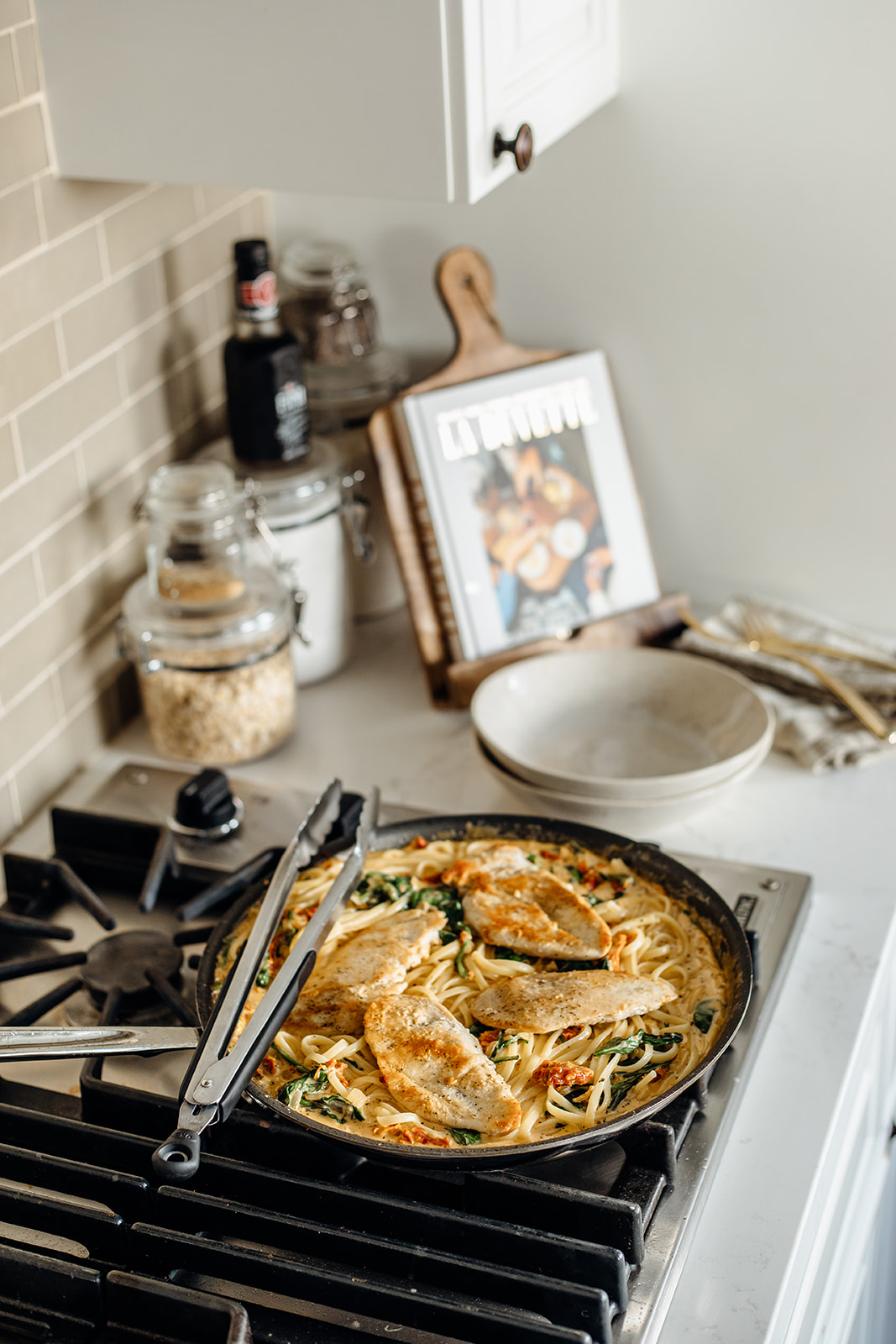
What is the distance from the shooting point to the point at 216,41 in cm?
107

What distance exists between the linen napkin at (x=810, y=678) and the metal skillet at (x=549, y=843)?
1.14ft

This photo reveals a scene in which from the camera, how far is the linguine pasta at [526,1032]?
0.83 m

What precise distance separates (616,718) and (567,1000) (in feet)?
1.64

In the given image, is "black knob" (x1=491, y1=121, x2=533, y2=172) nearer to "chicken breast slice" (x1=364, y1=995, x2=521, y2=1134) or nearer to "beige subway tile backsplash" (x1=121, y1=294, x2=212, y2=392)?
"beige subway tile backsplash" (x1=121, y1=294, x2=212, y2=392)

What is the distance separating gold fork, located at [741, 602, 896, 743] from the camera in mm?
1317

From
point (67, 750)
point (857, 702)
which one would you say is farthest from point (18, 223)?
point (857, 702)

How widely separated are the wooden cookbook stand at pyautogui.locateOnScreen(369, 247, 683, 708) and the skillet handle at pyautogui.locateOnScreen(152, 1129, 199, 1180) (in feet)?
2.29

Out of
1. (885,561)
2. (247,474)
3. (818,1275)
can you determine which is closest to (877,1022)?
(818,1275)

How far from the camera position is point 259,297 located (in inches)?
51.8

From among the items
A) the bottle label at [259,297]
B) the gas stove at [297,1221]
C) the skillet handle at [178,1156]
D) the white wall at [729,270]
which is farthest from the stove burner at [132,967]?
the white wall at [729,270]

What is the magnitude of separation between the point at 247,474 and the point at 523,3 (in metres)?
0.52

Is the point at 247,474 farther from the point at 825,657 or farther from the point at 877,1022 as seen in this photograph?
the point at 877,1022

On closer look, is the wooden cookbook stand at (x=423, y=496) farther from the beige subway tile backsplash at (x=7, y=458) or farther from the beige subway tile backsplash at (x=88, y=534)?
the beige subway tile backsplash at (x=7, y=458)

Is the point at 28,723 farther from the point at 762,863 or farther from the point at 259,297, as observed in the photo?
the point at 762,863
